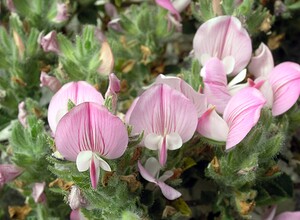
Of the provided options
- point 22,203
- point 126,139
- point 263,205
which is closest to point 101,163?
point 126,139

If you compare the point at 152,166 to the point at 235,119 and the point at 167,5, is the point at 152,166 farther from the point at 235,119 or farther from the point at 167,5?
the point at 167,5

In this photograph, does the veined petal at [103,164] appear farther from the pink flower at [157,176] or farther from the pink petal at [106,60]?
the pink petal at [106,60]

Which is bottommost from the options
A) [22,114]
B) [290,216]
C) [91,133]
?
[290,216]

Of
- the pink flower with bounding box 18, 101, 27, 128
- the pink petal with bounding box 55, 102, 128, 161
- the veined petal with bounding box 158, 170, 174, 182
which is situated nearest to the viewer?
the pink petal with bounding box 55, 102, 128, 161

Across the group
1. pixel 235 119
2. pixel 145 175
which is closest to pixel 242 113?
pixel 235 119

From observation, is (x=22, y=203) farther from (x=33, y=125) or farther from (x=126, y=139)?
(x=126, y=139)

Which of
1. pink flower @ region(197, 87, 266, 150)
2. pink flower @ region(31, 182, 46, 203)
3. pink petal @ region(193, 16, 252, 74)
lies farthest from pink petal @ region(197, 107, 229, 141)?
pink flower @ region(31, 182, 46, 203)

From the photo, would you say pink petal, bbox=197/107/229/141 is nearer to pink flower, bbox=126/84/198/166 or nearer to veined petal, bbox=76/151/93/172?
pink flower, bbox=126/84/198/166
